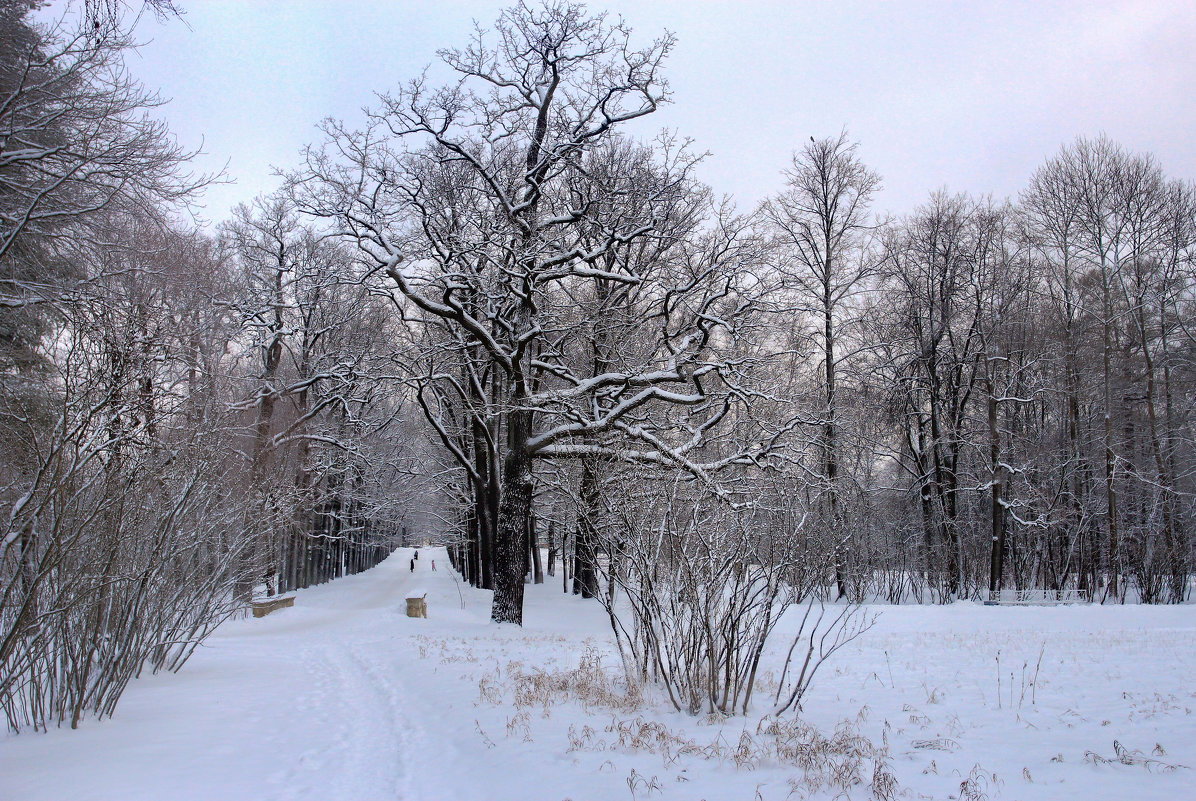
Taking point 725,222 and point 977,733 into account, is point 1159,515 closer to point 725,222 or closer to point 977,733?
point 725,222

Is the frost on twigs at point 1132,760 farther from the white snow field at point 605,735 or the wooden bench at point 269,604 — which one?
the wooden bench at point 269,604

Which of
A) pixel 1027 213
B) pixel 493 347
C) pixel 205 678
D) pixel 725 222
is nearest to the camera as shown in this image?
pixel 205 678

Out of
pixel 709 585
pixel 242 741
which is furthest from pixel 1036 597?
pixel 242 741

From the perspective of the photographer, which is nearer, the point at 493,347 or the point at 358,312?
the point at 493,347

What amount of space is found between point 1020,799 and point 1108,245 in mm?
23407

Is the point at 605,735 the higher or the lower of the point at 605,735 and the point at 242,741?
the higher

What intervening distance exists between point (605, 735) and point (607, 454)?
763 cm

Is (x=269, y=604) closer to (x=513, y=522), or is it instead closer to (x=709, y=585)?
(x=513, y=522)

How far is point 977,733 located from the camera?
18.4ft

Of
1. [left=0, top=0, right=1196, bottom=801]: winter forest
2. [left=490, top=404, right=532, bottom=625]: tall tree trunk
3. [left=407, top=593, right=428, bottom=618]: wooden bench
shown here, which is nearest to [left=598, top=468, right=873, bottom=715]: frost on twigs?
[left=0, top=0, right=1196, bottom=801]: winter forest

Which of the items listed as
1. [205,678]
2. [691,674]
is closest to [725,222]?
[691,674]

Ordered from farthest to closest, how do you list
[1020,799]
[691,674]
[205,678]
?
[205,678]
[691,674]
[1020,799]

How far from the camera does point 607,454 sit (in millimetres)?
13055

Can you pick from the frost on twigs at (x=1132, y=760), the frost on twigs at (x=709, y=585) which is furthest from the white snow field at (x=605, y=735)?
the frost on twigs at (x=709, y=585)
